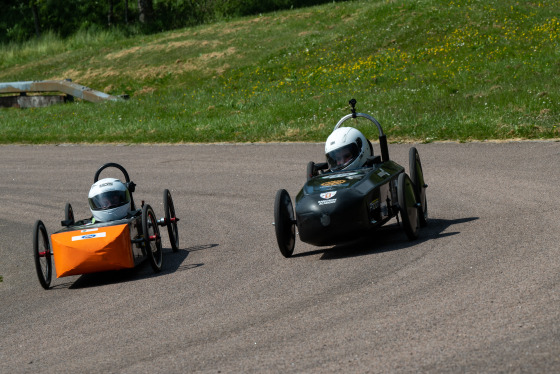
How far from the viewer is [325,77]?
94.3 feet

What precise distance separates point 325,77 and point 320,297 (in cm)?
2105

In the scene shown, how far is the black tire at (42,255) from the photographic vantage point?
10.4 m

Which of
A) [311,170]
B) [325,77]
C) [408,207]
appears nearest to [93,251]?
[311,170]

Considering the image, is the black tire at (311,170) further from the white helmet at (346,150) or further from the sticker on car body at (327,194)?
the sticker on car body at (327,194)

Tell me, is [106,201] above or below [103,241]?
above

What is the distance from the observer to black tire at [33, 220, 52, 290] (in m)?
10.4

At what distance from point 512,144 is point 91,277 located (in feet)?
32.0

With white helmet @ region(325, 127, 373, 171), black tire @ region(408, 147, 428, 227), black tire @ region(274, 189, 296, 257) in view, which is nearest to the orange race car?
black tire @ region(274, 189, 296, 257)

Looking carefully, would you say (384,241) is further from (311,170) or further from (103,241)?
(103,241)

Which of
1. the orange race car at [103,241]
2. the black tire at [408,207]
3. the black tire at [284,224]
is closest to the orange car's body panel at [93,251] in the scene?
the orange race car at [103,241]

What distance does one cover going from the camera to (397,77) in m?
26.6

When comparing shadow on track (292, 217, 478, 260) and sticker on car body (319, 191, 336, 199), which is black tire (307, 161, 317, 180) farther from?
sticker on car body (319, 191, 336, 199)

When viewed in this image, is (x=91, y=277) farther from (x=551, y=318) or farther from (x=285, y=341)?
(x=551, y=318)

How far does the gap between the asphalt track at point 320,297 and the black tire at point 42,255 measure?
0.17 m
